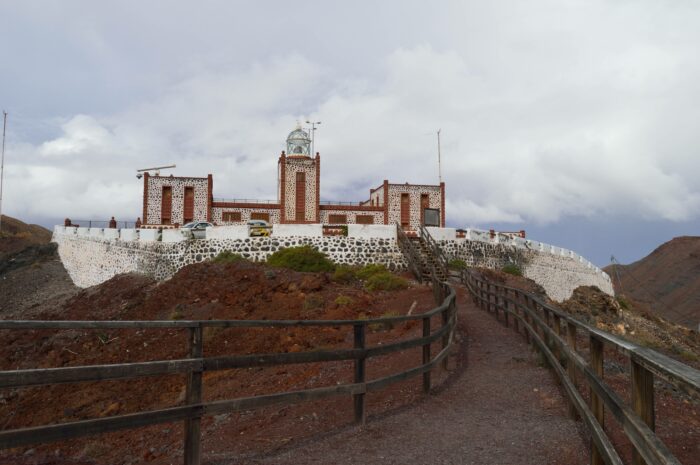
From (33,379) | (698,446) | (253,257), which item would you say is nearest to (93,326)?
(33,379)

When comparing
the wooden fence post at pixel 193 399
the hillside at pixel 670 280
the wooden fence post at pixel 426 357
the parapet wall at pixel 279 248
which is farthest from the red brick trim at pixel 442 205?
the hillside at pixel 670 280

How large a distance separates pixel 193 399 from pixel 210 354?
39.0 ft

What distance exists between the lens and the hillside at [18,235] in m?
44.6

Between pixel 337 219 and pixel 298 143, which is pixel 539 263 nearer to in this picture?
pixel 337 219

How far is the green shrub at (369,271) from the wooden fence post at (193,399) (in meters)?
19.7

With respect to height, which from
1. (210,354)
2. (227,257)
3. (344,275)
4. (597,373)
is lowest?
(210,354)

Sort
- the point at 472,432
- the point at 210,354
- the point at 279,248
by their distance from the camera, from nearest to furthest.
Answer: the point at 472,432, the point at 210,354, the point at 279,248

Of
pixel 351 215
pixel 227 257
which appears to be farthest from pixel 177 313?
pixel 351 215

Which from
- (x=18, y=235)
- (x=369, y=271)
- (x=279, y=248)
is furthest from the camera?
(x=18, y=235)

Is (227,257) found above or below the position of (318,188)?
below

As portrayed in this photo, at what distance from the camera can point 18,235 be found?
178 ft

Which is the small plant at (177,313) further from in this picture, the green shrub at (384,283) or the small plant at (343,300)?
the green shrub at (384,283)

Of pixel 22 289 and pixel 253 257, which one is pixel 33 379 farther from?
pixel 22 289

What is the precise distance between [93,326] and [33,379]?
1.75ft
